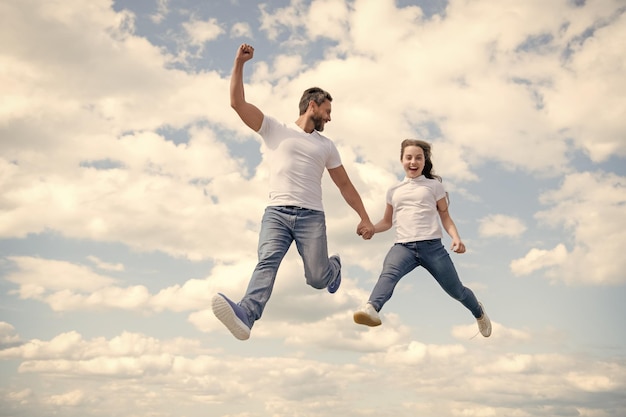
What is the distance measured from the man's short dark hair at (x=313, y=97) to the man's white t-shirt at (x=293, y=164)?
350 millimetres

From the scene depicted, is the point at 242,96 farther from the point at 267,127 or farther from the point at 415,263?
the point at 415,263

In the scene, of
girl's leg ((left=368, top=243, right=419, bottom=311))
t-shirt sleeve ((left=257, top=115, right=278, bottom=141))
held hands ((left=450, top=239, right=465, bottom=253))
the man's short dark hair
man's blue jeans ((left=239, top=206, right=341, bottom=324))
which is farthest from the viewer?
held hands ((left=450, top=239, right=465, bottom=253))

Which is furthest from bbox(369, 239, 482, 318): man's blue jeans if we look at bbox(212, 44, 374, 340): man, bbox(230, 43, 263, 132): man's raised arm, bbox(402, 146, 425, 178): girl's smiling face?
bbox(230, 43, 263, 132): man's raised arm

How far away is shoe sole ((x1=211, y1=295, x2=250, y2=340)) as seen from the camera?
24.2 feet

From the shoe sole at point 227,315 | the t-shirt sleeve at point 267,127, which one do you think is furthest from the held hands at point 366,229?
the shoe sole at point 227,315

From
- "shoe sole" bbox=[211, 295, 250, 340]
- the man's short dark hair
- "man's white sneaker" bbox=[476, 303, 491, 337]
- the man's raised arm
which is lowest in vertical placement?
"shoe sole" bbox=[211, 295, 250, 340]

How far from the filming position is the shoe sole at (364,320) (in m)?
8.98

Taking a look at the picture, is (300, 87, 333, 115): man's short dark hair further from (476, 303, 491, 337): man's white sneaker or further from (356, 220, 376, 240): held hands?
(476, 303, 491, 337): man's white sneaker

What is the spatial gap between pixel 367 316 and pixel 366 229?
1319 mm

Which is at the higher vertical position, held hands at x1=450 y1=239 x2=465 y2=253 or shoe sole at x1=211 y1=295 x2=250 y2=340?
held hands at x1=450 y1=239 x2=465 y2=253

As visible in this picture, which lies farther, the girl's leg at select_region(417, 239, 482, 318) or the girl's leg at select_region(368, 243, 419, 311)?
the girl's leg at select_region(417, 239, 482, 318)

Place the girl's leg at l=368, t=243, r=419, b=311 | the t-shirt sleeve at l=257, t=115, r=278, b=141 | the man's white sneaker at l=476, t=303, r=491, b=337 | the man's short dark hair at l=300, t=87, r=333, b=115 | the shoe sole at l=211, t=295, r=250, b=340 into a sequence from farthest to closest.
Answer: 1. the man's white sneaker at l=476, t=303, r=491, b=337
2. the girl's leg at l=368, t=243, r=419, b=311
3. the man's short dark hair at l=300, t=87, r=333, b=115
4. the t-shirt sleeve at l=257, t=115, r=278, b=141
5. the shoe sole at l=211, t=295, r=250, b=340

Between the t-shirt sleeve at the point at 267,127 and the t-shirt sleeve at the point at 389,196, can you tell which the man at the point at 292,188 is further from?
the t-shirt sleeve at the point at 389,196

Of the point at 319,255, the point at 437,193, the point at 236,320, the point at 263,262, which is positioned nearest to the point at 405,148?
the point at 437,193
